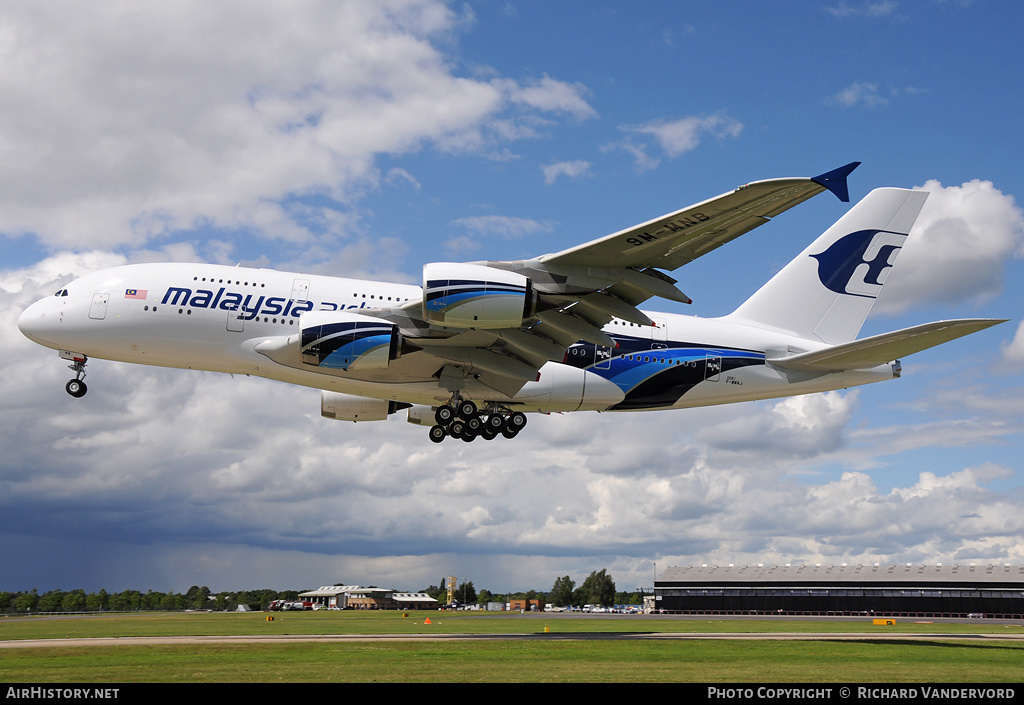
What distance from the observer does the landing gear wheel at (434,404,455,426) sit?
94.5ft

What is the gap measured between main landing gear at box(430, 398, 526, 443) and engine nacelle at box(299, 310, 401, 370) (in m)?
4.39

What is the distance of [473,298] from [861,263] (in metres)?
19.0

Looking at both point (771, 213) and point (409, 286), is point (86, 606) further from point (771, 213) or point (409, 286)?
point (771, 213)

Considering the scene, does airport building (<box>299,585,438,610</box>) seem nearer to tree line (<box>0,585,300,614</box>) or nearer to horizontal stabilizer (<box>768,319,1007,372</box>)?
tree line (<box>0,585,300,614</box>)

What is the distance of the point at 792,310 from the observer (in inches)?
1284

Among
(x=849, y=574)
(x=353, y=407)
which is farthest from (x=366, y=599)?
(x=353, y=407)

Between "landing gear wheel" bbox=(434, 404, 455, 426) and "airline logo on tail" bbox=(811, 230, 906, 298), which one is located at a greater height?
"airline logo on tail" bbox=(811, 230, 906, 298)

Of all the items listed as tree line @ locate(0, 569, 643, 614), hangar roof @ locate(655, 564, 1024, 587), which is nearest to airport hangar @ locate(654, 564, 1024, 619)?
hangar roof @ locate(655, 564, 1024, 587)

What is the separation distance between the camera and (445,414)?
28922 mm

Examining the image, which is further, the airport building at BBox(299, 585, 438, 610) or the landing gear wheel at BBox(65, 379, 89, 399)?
the airport building at BBox(299, 585, 438, 610)

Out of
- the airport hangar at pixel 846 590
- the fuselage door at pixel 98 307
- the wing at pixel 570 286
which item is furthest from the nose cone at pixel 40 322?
the airport hangar at pixel 846 590

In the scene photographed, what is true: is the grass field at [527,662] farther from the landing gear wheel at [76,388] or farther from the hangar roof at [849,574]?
the hangar roof at [849,574]

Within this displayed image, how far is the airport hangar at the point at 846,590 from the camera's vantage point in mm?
81000

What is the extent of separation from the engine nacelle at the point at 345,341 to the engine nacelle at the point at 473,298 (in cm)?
283
